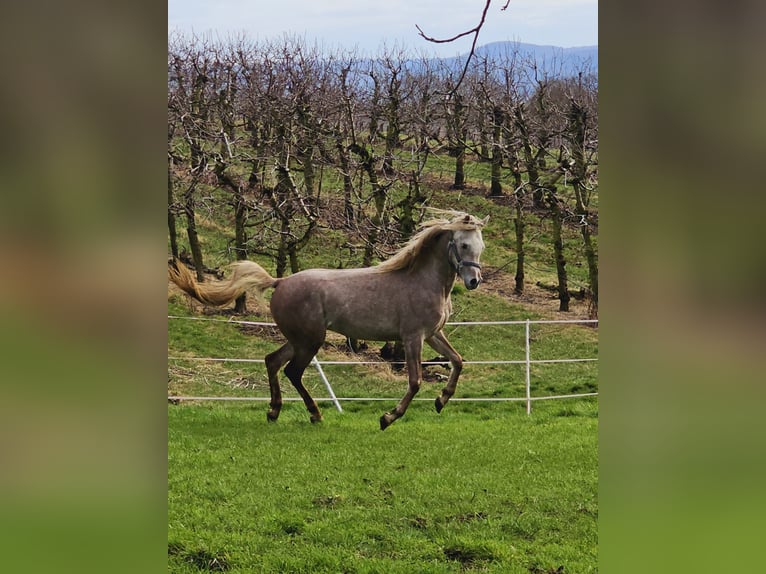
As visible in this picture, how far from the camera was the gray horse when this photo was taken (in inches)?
154

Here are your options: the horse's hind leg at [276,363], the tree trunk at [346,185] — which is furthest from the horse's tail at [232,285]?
the tree trunk at [346,185]

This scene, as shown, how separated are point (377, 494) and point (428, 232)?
51.3 inches

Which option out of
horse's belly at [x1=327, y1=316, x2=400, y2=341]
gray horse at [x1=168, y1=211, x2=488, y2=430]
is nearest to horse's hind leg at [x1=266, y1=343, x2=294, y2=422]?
gray horse at [x1=168, y1=211, x2=488, y2=430]

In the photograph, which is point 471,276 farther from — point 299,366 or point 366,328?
point 299,366

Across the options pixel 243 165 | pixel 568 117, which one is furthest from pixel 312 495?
pixel 568 117

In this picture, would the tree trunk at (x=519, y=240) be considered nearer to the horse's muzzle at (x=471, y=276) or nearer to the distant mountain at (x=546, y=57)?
the distant mountain at (x=546, y=57)

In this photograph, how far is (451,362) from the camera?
4102mm

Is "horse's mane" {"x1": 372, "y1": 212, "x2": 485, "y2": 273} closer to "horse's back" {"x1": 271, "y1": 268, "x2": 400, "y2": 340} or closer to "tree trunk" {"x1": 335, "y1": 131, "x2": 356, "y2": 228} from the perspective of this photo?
"horse's back" {"x1": 271, "y1": 268, "x2": 400, "y2": 340}

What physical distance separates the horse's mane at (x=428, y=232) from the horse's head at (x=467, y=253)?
0.09ft

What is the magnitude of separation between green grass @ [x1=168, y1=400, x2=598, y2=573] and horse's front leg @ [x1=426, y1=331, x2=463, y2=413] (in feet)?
1.43

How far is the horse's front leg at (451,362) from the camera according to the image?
159 inches

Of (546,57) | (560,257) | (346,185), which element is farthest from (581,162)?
(546,57)

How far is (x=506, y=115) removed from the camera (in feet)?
31.1
